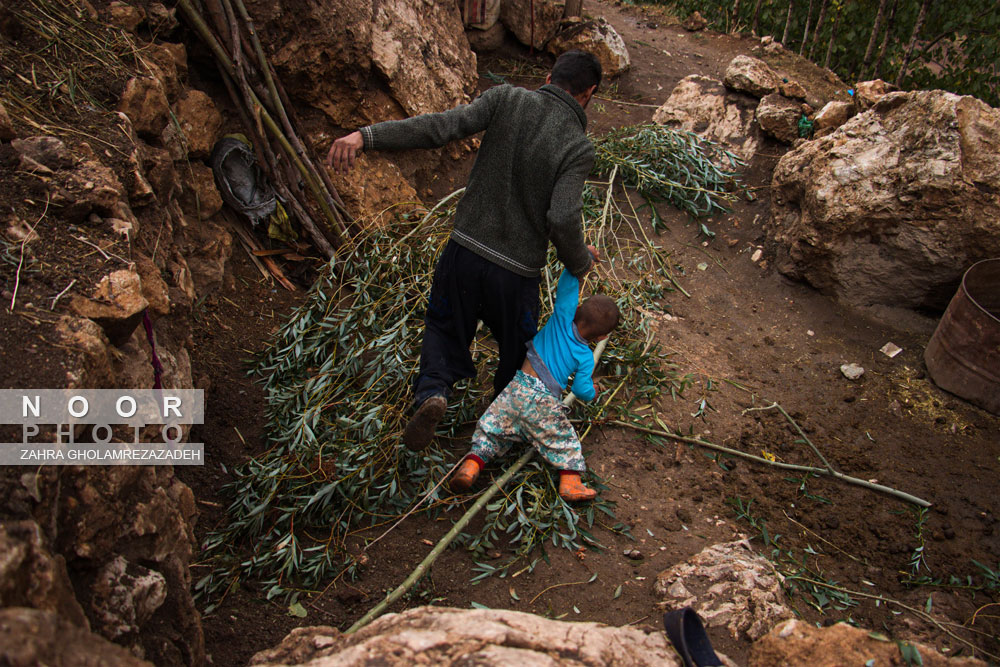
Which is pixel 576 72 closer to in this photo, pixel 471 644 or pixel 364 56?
pixel 471 644

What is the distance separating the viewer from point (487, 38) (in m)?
6.93

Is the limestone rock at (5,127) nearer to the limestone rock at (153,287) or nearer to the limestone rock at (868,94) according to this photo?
the limestone rock at (153,287)

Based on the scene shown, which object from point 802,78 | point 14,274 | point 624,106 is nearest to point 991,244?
point 802,78

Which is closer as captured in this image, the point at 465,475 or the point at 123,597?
the point at 123,597

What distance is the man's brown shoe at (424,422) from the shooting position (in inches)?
110

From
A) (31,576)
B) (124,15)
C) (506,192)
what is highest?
(124,15)

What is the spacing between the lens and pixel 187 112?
383cm

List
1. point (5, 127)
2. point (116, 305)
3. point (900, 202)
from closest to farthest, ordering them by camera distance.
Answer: point (116, 305), point (5, 127), point (900, 202)

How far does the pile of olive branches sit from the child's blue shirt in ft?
1.64

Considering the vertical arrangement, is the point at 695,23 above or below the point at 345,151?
above

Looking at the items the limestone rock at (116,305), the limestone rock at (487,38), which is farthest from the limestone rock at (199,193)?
the limestone rock at (487,38)

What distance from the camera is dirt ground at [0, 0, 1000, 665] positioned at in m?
2.71

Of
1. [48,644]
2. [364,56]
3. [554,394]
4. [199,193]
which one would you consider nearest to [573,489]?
[554,394]

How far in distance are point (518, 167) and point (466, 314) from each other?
778 mm
